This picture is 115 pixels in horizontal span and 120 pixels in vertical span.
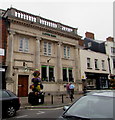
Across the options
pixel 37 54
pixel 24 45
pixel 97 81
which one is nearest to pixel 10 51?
pixel 24 45

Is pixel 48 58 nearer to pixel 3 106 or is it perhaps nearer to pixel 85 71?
pixel 85 71

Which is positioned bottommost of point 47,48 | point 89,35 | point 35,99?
point 35,99

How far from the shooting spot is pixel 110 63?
28516 mm

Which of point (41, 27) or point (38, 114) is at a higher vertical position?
point (41, 27)

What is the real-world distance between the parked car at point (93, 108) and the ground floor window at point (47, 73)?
1498cm

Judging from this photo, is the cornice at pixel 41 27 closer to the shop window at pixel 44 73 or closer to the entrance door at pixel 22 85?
the shop window at pixel 44 73

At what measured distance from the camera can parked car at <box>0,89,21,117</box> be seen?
7.27 metres

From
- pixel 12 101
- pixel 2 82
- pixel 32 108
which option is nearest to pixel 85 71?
pixel 2 82

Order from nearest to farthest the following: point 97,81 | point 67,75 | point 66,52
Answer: point 67,75 < point 66,52 < point 97,81

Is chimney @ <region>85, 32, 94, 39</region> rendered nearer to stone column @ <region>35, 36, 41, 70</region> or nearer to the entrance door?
stone column @ <region>35, 36, 41, 70</region>

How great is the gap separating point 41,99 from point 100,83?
16.7m

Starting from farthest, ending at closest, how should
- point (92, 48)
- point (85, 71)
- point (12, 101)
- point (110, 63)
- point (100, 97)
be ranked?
point (92, 48)
point (110, 63)
point (85, 71)
point (12, 101)
point (100, 97)

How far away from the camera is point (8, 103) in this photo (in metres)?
7.44

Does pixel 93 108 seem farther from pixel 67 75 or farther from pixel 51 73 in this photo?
pixel 67 75
